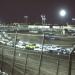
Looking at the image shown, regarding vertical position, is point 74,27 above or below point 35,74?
above

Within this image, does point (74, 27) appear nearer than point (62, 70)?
No

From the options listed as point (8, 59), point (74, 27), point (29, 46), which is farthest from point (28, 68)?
point (74, 27)

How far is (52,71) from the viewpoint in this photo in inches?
457

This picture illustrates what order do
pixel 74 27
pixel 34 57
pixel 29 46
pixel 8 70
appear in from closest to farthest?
1. pixel 8 70
2. pixel 34 57
3. pixel 29 46
4. pixel 74 27

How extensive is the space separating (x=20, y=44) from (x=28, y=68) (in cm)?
1145

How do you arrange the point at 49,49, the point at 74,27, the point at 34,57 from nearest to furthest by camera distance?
the point at 34,57 < the point at 49,49 < the point at 74,27

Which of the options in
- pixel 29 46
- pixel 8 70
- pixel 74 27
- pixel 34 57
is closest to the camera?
pixel 8 70

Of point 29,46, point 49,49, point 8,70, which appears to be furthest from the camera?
point 29,46

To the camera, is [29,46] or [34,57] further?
[29,46]

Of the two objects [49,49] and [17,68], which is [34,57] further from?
[17,68]

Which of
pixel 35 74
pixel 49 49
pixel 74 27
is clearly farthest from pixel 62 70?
pixel 74 27

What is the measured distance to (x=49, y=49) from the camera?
63.4 ft

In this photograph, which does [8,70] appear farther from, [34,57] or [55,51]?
[55,51]

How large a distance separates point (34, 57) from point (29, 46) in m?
8.45
